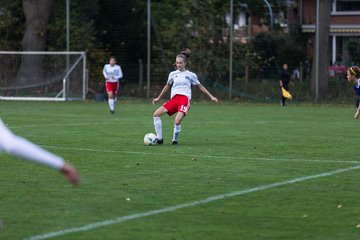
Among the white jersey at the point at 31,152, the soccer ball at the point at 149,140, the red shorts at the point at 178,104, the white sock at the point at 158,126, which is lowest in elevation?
the soccer ball at the point at 149,140

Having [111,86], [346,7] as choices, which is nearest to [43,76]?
[111,86]

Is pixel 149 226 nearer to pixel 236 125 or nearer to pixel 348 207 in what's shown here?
pixel 348 207

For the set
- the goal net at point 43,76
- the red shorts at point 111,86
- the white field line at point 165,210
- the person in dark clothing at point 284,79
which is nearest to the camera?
the white field line at point 165,210

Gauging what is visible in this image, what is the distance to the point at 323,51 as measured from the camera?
41.7 meters

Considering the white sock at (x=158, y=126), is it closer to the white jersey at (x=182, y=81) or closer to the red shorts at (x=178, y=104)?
the red shorts at (x=178, y=104)

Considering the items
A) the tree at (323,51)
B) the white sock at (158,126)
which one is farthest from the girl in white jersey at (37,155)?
the tree at (323,51)

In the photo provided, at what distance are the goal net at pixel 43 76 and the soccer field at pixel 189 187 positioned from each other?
18323 millimetres

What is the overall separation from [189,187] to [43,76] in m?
30.7

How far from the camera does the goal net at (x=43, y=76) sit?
41219 millimetres

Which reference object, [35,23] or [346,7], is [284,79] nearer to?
[35,23]

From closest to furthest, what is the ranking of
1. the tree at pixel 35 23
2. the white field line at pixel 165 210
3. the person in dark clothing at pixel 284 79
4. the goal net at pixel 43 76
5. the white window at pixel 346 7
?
the white field line at pixel 165 210
the person in dark clothing at pixel 284 79
the goal net at pixel 43 76
the tree at pixel 35 23
the white window at pixel 346 7

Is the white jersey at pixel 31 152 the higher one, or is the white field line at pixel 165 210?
the white jersey at pixel 31 152

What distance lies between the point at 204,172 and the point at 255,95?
2879 centimetres

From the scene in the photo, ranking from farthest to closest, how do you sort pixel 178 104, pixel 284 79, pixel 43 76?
1. pixel 43 76
2. pixel 284 79
3. pixel 178 104
